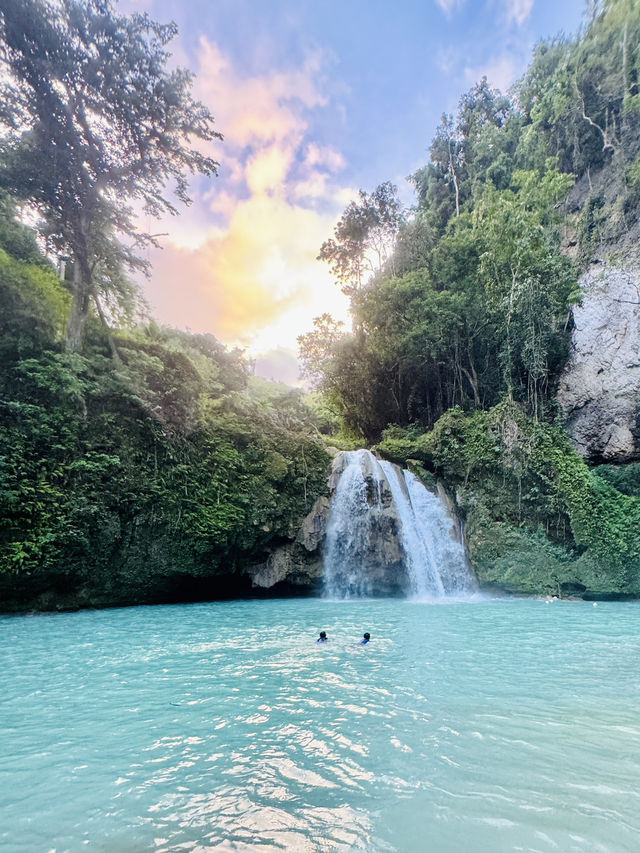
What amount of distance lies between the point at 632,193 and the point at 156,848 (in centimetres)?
2288

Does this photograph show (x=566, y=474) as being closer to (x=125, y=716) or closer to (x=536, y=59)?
(x=125, y=716)

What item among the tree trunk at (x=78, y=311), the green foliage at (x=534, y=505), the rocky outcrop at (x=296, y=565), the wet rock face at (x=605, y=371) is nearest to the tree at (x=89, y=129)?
the tree trunk at (x=78, y=311)

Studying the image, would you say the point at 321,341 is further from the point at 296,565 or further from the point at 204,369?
the point at 296,565

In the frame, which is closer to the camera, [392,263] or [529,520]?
[529,520]

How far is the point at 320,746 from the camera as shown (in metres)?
2.96

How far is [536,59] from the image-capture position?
23.2 m

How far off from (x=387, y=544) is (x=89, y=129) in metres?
14.4

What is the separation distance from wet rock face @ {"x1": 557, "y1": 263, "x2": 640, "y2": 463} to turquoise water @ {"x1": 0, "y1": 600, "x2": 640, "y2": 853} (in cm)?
947

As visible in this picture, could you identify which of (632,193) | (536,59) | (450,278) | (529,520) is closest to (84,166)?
(450,278)

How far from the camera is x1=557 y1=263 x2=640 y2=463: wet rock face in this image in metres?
13.7

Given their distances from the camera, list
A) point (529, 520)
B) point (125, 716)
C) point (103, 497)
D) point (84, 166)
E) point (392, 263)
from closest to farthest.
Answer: point (125, 716), point (103, 497), point (84, 166), point (529, 520), point (392, 263)

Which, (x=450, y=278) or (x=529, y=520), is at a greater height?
(x=450, y=278)

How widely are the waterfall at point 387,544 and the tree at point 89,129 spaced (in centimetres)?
890

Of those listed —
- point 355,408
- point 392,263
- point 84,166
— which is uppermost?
point 392,263
